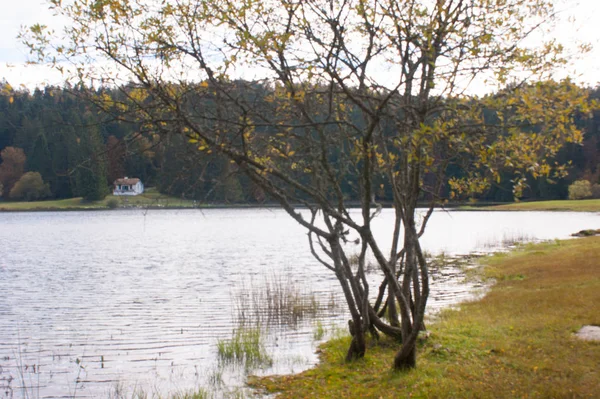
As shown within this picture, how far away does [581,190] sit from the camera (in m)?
99.1

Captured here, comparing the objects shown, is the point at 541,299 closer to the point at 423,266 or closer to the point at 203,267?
the point at 423,266

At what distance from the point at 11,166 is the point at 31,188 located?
7271 mm

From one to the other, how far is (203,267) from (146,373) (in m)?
19.9

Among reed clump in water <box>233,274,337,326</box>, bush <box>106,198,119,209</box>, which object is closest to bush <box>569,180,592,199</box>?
bush <box>106,198,119,209</box>

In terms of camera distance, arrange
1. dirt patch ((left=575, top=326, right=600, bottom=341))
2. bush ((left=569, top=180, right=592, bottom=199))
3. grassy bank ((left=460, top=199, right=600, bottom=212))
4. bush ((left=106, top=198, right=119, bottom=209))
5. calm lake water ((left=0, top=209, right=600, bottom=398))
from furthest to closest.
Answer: bush ((left=106, top=198, right=119, bottom=209)) → bush ((left=569, top=180, right=592, bottom=199)) → grassy bank ((left=460, top=199, right=600, bottom=212)) → calm lake water ((left=0, top=209, right=600, bottom=398)) → dirt patch ((left=575, top=326, right=600, bottom=341))

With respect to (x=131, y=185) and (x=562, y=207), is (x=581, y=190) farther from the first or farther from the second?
(x=131, y=185)

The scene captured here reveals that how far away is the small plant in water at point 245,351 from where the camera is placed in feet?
41.4

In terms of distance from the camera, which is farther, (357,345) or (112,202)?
(112,202)

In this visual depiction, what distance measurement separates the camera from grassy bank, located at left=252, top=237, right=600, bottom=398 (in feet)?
26.4

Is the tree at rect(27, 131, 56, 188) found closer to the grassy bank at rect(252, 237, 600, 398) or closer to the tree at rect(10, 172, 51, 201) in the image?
the tree at rect(10, 172, 51, 201)

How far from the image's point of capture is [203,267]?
31953 mm

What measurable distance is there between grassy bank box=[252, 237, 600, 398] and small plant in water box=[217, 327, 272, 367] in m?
1.33

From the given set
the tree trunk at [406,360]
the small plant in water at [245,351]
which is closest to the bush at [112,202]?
the small plant in water at [245,351]

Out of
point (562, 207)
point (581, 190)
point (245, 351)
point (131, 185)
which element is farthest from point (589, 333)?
point (581, 190)
